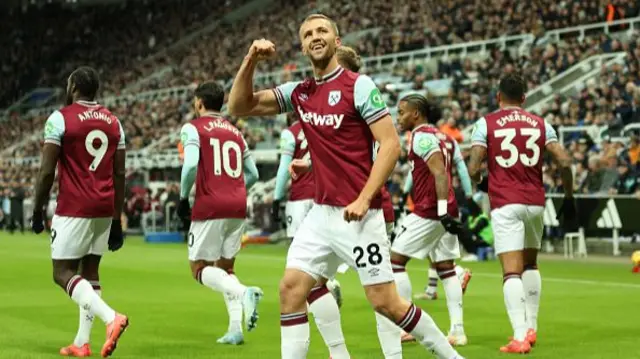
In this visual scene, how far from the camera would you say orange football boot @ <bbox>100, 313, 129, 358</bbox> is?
9125 millimetres

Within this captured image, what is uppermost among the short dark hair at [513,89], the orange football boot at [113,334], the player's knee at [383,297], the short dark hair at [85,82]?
the short dark hair at [85,82]

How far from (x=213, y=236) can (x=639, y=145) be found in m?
15.6

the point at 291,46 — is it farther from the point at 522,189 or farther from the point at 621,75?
the point at 522,189

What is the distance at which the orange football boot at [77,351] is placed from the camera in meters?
9.75

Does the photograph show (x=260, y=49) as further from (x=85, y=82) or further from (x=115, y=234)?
(x=115, y=234)

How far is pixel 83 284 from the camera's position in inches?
372

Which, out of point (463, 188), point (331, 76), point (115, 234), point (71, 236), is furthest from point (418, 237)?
point (331, 76)

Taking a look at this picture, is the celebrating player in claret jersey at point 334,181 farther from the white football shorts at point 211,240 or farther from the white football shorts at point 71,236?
the white football shorts at point 211,240

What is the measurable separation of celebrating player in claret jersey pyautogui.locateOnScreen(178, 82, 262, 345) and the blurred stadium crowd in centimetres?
1472

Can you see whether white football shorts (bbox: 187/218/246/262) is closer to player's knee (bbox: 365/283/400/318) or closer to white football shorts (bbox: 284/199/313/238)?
white football shorts (bbox: 284/199/313/238)

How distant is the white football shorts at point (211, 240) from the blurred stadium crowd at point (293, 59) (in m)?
14.8

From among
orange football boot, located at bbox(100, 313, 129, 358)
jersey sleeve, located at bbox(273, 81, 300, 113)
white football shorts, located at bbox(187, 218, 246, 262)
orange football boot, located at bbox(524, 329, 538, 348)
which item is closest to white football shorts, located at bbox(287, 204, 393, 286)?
jersey sleeve, located at bbox(273, 81, 300, 113)

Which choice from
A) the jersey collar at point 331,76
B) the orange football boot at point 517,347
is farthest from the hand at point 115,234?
the orange football boot at point 517,347

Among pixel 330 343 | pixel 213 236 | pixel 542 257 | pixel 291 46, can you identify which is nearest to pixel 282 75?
pixel 291 46
